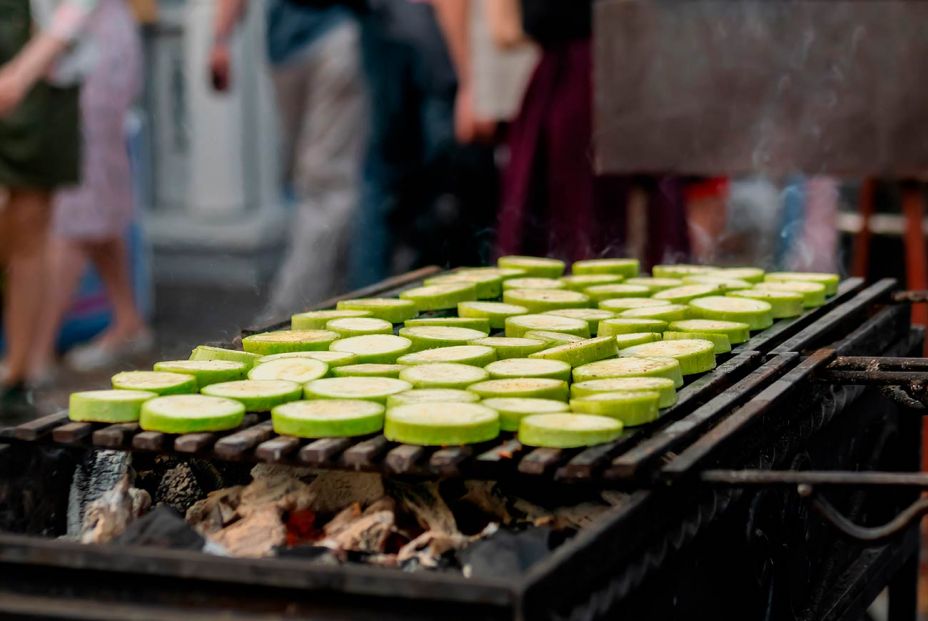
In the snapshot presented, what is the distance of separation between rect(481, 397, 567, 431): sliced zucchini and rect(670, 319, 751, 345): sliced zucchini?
2.24 feet

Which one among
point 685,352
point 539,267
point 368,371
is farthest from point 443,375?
point 539,267

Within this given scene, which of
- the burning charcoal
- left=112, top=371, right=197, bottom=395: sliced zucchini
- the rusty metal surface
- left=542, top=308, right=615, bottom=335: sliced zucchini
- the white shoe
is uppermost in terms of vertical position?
the rusty metal surface

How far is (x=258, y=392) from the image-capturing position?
2.54 m

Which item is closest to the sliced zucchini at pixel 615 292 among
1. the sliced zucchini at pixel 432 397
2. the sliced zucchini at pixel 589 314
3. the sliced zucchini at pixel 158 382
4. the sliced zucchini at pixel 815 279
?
the sliced zucchini at pixel 589 314

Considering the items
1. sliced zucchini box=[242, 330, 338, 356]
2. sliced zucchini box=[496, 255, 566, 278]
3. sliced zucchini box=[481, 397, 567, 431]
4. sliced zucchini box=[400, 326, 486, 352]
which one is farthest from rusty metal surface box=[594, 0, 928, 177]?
sliced zucchini box=[481, 397, 567, 431]

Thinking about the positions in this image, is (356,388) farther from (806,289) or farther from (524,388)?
(806,289)

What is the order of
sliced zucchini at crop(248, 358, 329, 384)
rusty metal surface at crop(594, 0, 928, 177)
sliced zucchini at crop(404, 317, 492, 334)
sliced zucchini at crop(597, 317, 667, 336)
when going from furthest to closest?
rusty metal surface at crop(594, 0, 928, 177) → sliced zucchini at crop(404, 317, 492, 334) → sliced zucchini at crop(597, 317, 667, 336) → sliced zucchini at crop(248, 358, 329, 384)

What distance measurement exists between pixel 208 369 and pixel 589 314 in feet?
3.33

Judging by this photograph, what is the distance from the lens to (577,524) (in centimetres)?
229

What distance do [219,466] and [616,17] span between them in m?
3.49

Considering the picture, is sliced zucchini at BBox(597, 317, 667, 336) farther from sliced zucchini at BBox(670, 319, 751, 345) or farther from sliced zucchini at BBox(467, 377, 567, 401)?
sliced zucchini at BBox(467, 377, 567, 401)

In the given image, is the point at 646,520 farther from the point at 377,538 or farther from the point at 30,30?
the point at 30,30

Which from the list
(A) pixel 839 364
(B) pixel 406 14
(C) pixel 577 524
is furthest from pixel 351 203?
(C) pixel 577 524

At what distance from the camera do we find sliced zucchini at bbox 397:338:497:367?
9.14 ft
